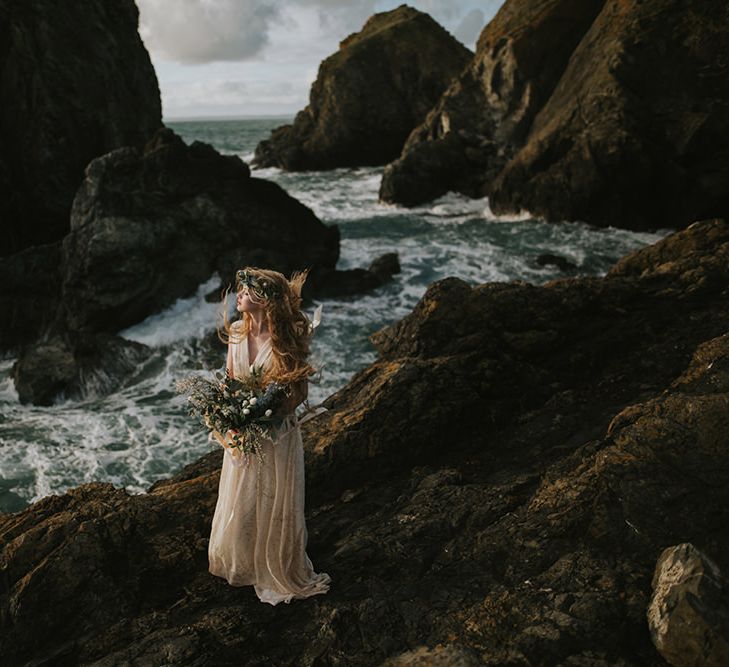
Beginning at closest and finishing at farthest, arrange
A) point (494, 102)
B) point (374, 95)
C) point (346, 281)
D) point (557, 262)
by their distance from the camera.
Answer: point (346, 281), point (557, 262), point (494, 102), point (374, 95)

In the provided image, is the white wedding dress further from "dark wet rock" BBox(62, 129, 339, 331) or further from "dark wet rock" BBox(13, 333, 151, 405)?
"dark wet rock" BBox(62, 129, 339, 331)

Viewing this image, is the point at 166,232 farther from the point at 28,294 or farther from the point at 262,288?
the point at 262,288

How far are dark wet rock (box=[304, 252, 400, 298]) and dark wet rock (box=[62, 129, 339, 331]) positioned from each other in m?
0.59

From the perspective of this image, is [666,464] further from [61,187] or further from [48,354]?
[61,187]

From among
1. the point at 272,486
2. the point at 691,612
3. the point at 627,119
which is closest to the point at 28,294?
the point at 272,486

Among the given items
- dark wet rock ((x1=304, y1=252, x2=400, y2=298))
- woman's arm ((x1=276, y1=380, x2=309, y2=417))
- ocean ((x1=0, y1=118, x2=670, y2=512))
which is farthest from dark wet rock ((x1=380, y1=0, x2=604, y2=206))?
woman's arm ((x1=276, y1=380, x2=309, y2=417))

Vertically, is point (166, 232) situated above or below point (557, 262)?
above

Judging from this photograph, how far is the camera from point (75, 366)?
15.2 m

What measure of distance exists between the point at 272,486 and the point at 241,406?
714mm

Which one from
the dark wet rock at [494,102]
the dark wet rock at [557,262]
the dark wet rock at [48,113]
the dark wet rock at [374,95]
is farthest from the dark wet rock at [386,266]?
the dark wet rock at [374,95]

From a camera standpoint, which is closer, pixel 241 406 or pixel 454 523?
Answer: pixel 241 406

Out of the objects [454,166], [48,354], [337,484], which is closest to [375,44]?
[454,166]

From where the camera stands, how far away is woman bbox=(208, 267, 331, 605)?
4762 mm

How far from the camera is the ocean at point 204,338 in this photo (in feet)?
39.5
